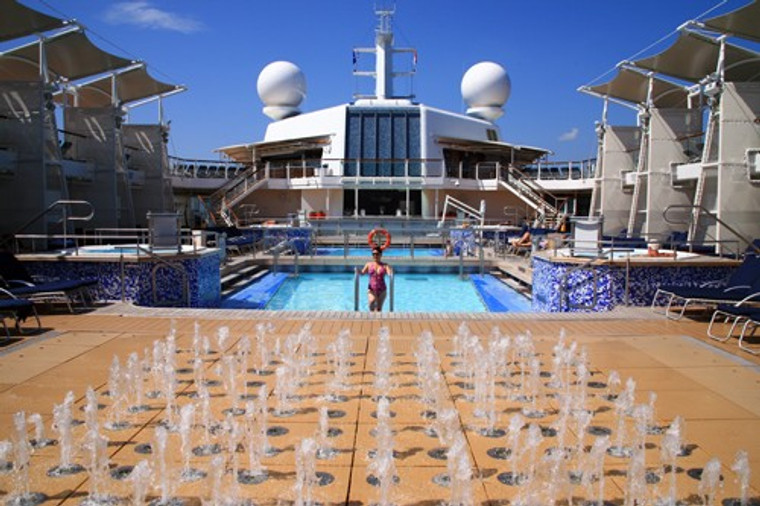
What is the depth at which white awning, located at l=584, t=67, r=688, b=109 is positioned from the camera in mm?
21234

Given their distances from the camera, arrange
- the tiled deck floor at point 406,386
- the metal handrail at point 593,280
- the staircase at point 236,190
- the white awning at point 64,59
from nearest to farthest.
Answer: the tiled deck floor at point 406,386, the metal handrail at point 593,280, the white awning at point 64,59, the staircase at point 236,190

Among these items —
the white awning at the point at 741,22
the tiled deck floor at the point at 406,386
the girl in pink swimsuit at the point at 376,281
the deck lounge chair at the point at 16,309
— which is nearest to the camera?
the tiled deck floor at the point at 406,386

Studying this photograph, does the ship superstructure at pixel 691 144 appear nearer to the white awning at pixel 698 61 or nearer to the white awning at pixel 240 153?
the white awning at pixel 698 61

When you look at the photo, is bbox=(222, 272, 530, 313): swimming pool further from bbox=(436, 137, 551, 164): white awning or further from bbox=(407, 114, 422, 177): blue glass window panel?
bbox=(436, 137, 551, 164): white awning

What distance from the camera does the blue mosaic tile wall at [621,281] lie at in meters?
9.42

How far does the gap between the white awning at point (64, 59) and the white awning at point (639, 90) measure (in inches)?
612

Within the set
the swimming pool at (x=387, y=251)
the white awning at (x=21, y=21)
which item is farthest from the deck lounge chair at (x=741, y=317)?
the white awning at (x=21, y=21)

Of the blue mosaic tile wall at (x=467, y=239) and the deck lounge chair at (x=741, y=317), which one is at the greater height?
the blue mosaic tile wall at (x=467, y=239)

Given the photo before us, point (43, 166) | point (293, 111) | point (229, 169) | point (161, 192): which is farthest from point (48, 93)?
point (293, 111)

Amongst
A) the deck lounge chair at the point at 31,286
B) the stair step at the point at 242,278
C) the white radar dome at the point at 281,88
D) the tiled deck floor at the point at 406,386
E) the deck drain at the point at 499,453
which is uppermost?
the white radar dome at the point at 281,88

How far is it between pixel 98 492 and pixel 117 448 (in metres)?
0.62

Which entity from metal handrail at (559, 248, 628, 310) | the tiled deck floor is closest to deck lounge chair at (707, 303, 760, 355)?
the tiled deck floor

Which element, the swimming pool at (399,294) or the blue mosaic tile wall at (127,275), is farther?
the swimming pool at (399,294)

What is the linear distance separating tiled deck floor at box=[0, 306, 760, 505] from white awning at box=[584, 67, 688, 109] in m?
15.5
